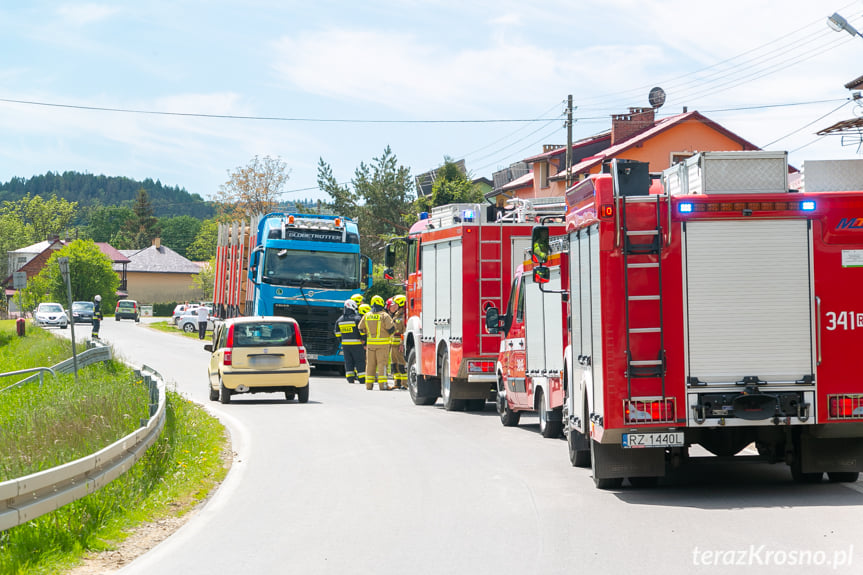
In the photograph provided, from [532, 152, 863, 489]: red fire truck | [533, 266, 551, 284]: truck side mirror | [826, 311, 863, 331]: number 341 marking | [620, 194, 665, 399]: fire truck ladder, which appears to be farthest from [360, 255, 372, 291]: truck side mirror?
[826, 311, 863, 331]: number 341 marking

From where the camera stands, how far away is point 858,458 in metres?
10.1

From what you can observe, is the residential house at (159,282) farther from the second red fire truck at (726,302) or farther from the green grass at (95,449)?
the second red fire truck at (726,302)

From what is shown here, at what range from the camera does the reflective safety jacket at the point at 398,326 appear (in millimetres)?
25000

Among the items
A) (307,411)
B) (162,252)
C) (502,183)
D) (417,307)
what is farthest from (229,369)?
(162,252)

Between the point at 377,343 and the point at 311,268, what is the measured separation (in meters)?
4.92

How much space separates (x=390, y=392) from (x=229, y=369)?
503 centimetres

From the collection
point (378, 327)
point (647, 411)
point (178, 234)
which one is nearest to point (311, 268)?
point (378, 327)

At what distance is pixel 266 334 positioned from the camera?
20.9 metres

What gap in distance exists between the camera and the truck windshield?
94.4 ft

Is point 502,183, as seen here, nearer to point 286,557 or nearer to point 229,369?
point 229,369

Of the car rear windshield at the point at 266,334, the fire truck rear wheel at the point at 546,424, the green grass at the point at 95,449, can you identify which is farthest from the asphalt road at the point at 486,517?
the car rear windshield at the point at 266,334

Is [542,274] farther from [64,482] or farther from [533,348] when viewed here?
[64,482]

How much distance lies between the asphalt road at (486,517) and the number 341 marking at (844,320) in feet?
4.91

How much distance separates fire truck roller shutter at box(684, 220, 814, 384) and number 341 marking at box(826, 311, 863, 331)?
19cm
